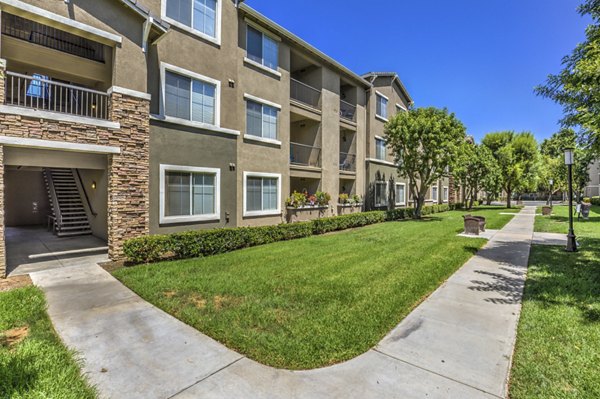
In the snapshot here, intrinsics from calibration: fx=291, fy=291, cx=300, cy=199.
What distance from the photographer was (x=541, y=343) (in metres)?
4.27

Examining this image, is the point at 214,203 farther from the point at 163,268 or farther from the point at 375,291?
the point at 375,291

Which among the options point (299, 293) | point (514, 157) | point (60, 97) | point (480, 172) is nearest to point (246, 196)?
point (60, 97)

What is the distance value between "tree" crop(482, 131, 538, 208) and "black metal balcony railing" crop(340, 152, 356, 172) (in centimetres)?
2545

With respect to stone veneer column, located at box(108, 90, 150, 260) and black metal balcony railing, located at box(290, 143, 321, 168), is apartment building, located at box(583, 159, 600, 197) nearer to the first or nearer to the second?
black metal balcony railing, located at box(290, 143, 321, 168)

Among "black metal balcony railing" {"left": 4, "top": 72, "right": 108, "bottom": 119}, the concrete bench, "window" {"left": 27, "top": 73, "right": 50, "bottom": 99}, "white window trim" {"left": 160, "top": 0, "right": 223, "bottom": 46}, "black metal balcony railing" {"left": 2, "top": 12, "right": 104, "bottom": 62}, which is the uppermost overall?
"white window trim" {"left": 160, "top": 0, "right": 223, "bottom": 46}

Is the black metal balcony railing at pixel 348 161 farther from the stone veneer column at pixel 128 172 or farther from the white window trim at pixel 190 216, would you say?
the stone veneer column at pixel 128 172

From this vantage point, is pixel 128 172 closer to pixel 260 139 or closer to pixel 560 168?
pixel 260 139

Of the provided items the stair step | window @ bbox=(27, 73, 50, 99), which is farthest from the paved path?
window @ bbox=(27, 73, 50, 99)

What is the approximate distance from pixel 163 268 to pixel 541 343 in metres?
8.56

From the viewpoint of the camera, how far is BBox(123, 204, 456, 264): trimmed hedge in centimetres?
885

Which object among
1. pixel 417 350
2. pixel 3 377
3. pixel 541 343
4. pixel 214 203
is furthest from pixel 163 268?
pixel 541 343

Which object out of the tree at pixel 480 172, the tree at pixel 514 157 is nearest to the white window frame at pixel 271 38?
the tree at pixel 480 172

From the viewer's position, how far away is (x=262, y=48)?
14.2 meters

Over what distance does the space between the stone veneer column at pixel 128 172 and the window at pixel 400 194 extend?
2111 centimetres
